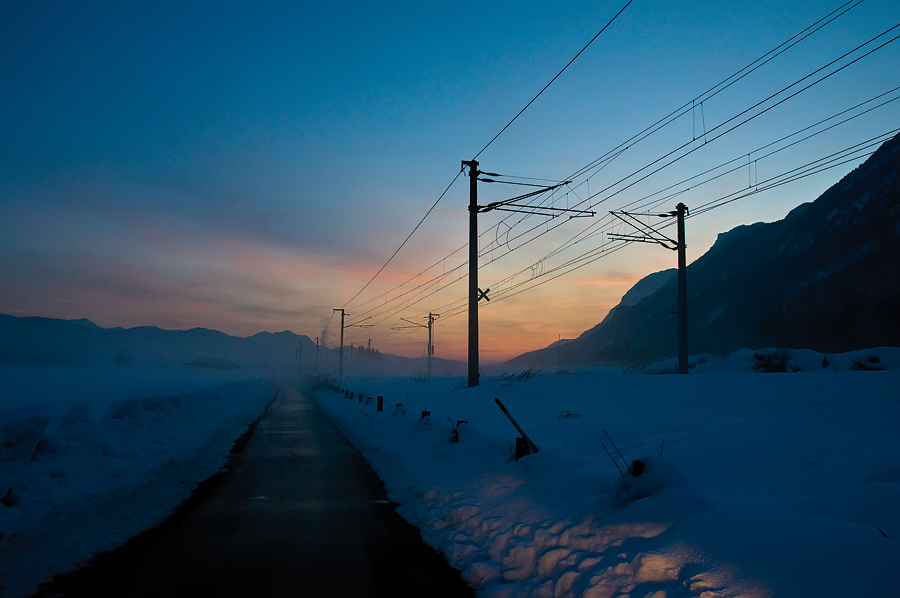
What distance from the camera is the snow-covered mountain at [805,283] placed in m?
89.4

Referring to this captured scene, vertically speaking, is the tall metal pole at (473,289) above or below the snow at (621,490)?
above

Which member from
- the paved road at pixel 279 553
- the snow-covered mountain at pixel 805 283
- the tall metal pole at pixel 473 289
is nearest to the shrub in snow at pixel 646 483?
the paved road at pixel 279 553

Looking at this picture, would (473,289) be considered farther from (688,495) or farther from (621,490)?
(688,495)

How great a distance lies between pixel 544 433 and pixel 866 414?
5606 millimetres

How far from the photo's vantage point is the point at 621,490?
19.5 ft

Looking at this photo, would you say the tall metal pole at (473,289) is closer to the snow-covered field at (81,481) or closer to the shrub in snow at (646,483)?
the snow-covered field at (81,481)

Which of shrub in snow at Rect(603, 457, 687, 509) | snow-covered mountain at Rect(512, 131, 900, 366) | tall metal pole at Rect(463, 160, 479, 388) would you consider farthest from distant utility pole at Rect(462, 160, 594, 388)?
snow-covered mountain at Rect(512, 131, 900, 366)

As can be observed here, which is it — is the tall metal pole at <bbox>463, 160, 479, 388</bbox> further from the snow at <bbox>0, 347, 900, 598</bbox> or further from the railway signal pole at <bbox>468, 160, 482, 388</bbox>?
the snow at <bbox>0, 347, 900, 598</bbox>

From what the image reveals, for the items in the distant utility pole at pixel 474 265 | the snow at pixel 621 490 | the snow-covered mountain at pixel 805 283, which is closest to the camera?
the snow at pixel 621 490

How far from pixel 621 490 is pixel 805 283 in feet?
396

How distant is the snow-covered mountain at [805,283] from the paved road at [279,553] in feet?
297

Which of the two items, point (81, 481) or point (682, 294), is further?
point (682, 294)

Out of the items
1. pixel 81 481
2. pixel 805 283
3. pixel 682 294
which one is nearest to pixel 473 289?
pixel 682 294

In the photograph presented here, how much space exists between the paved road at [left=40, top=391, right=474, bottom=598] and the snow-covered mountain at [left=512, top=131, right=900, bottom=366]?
90.4 m
